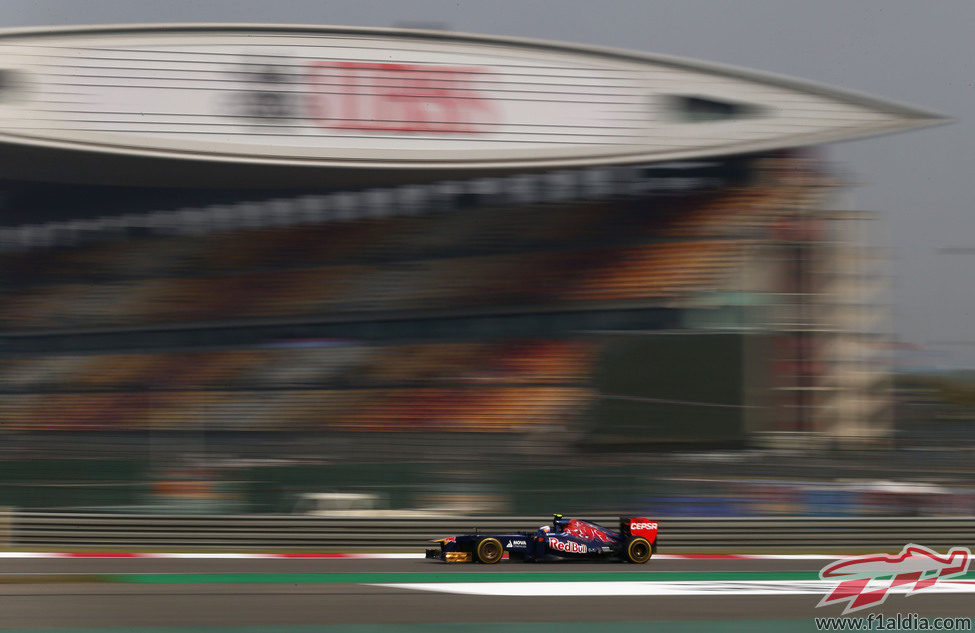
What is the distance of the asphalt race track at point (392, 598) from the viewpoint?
745 centimetres

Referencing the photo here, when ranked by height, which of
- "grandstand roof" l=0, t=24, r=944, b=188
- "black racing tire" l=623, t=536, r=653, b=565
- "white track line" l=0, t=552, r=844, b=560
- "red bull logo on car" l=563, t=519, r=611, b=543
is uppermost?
"grandstand roof" l=0, t=24, r=944, b=188

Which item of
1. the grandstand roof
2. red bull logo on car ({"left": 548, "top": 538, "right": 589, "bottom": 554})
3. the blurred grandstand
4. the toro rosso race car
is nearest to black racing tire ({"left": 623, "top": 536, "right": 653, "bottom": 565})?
the toro rosso race car

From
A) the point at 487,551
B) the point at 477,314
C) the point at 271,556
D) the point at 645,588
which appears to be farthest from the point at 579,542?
the point at 477,314

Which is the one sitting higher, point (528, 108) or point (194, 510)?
point (528, 108)

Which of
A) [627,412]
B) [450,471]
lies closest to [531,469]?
[450,471]

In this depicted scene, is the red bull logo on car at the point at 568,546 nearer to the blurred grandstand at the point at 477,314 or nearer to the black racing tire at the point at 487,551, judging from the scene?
the black racing tire at the point at 487,551

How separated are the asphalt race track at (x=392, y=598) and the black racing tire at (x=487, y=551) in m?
0.13

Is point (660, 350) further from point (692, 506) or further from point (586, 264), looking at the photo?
point (692, 506)

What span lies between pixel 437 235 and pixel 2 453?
53.8 feet

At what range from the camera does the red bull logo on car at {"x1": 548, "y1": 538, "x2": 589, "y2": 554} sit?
36.1ft

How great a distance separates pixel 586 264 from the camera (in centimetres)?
2620

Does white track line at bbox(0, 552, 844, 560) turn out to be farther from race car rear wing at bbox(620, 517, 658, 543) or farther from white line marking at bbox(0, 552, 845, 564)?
race car rear wing at bbox(620, 517, 658, 543)

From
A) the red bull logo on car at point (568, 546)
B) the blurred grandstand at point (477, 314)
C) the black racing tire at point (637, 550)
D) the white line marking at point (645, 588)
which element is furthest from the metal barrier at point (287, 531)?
the blurred grandstand at point (477, 314)

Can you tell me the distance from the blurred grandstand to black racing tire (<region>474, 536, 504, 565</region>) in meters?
8.55
